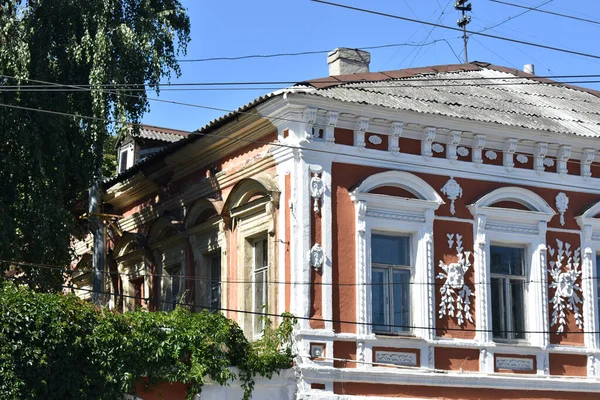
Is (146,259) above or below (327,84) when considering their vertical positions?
below

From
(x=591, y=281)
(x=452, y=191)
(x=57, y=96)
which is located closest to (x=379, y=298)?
(x=452, y=191)

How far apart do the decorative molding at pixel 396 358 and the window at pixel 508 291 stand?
6.47ft

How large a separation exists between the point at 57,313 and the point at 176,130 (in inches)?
535

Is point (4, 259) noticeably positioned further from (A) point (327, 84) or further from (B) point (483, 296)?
(B) point (483, 296)

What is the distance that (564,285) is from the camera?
863 inches

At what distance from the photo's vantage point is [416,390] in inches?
787

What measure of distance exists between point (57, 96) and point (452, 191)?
23.2ft

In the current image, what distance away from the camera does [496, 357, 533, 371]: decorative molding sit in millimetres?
20969

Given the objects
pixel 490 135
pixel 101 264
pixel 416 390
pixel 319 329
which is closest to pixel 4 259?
pixel 101 264

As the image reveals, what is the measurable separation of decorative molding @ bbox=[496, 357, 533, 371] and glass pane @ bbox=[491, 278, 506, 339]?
19.7 inches

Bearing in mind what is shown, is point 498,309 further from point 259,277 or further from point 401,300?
point 259,277

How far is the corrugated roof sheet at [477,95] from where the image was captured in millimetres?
21031

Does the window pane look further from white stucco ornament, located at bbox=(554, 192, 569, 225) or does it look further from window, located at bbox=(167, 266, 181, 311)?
white stucco ornament, located at bbox=(554, 192, 569, 225)

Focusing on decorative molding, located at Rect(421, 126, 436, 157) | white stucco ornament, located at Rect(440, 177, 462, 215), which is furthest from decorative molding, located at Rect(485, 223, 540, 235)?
decorative molding, located at Rect(421, 126, 436, 157)
